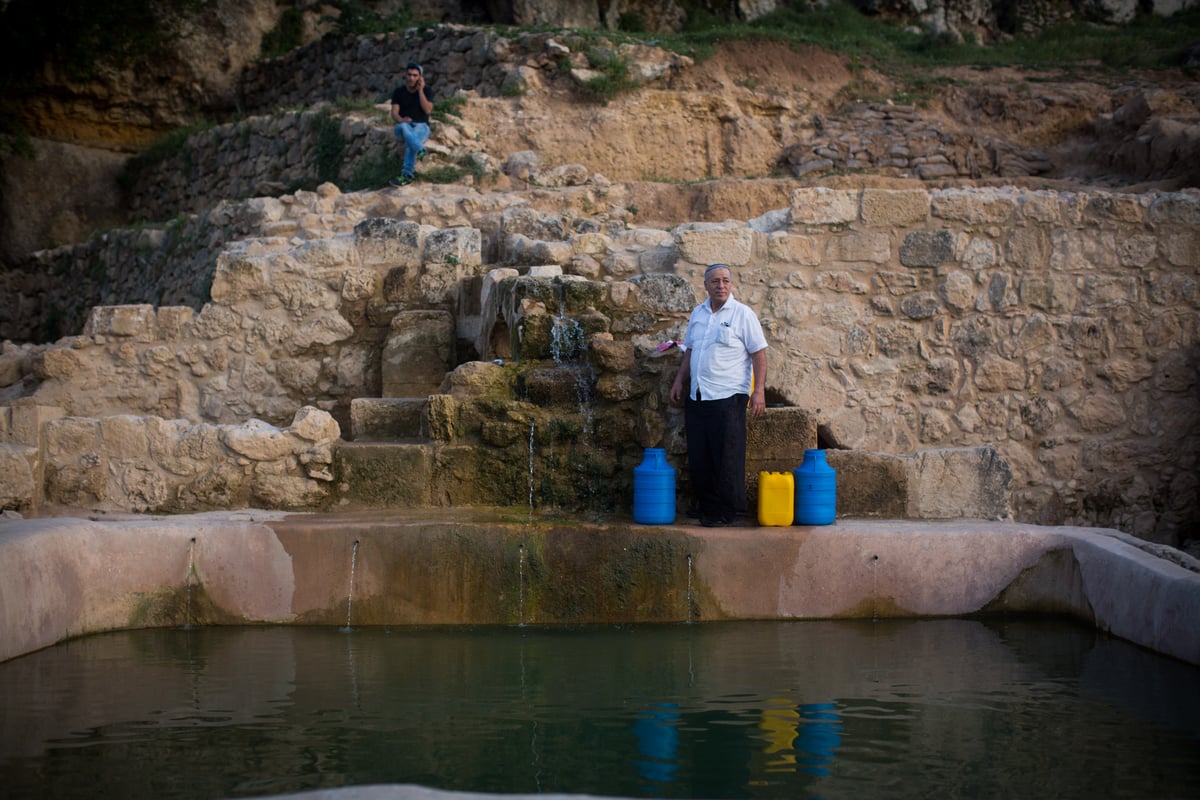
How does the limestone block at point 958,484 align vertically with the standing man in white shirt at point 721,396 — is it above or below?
below

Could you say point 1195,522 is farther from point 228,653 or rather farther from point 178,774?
point 178,774

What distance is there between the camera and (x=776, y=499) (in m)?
5.94

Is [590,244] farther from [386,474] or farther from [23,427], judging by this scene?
[23,427]

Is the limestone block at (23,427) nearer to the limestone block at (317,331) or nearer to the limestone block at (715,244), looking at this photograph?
the limestone block at (317,331)

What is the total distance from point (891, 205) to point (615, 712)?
5.02 metres

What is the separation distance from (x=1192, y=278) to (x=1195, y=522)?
1811 mm

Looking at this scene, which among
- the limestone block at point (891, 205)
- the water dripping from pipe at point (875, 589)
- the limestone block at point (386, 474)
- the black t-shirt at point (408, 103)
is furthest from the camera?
the black t-shirt at point (408, 103)

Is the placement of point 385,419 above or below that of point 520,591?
above

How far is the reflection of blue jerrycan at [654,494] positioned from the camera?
593cm

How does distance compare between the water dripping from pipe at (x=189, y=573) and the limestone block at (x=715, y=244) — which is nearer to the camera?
the water dripping from pipe at (x=189, y=573)

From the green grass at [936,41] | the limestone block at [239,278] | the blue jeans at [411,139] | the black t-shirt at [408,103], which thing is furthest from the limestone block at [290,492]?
the green grass at [936,41]

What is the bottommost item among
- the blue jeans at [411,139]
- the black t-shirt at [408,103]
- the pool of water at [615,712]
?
the pool of water at [615,712]

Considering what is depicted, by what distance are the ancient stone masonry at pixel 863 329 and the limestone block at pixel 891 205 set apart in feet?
0.05

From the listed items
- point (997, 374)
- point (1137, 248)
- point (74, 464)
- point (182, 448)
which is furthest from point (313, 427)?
point (1137, 248)
